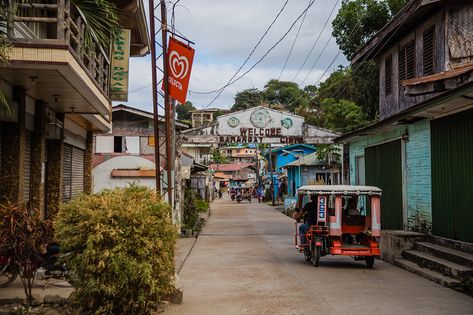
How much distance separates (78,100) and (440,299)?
8.50m

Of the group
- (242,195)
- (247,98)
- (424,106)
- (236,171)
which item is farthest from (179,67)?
A: (236,171)

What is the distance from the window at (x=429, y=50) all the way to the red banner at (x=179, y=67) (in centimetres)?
698

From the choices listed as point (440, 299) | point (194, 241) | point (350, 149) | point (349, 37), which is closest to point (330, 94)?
point (349, 37)

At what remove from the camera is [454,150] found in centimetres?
1221

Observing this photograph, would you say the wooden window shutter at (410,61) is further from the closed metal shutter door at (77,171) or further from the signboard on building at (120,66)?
the closed metal shutter door at (77,171)

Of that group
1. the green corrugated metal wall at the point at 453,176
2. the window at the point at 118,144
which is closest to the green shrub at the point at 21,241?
the green corrugated metal wall at the point at 453,176

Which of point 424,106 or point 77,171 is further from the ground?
point 424,106

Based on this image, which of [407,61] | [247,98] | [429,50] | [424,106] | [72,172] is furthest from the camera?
[247,98]

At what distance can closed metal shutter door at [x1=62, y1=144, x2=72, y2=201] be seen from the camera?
15.7 metres

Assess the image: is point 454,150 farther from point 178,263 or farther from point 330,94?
point 330,94

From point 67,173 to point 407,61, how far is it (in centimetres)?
1113

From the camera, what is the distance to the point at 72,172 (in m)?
17.0

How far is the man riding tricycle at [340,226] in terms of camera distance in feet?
41.3

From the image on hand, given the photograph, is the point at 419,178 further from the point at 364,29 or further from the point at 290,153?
the point at 290,153
